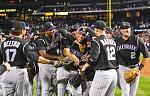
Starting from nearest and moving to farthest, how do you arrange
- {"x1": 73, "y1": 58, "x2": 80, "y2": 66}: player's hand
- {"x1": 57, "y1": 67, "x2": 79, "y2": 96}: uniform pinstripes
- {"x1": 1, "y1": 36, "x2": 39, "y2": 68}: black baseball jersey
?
1. {"x1": 1, "y1": 36, "x2": 39, "y2": 68}: black baseball jersey
2. {"x1": 73, "y1": 58, "x2": 80, "y2": 66}: player's hand
3. {"x1": 57, "y1": 67, "x2": 79, "y2": 96}: uniform pinstripes

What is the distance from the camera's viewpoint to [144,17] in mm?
46000

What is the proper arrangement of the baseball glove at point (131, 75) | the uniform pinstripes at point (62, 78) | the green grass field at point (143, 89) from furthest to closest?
the green grass field at point (143, 89)
the uniform pinstripes at point (62, 78)
the baseball glove at point (131, 75)

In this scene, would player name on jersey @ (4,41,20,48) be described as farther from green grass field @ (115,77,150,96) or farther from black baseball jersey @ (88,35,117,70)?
green grass field @ (115,77,150,96)

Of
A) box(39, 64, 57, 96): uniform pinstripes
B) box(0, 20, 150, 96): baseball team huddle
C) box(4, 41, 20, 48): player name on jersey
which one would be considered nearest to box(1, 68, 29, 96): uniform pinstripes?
box(0, 20, 150, 96): baseball team huddle

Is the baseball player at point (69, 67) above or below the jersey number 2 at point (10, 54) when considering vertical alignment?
below

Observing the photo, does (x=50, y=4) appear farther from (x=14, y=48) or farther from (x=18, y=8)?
(x=14, y=48)

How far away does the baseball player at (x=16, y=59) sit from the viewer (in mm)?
6043

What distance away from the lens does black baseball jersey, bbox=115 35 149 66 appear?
7.34 metres

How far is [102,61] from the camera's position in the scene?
6145 millimetres

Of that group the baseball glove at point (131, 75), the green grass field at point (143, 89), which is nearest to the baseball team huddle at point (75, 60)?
the baseball glove at point (131, 75)

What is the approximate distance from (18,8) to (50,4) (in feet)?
15.2

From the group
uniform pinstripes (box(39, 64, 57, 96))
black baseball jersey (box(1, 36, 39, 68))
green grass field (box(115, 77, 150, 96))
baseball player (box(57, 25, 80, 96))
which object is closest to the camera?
black baseball jersey (box(1, 36, 39, 68))

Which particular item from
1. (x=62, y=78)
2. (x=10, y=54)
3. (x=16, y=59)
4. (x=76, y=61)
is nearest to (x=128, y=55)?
(x=76, y=61)

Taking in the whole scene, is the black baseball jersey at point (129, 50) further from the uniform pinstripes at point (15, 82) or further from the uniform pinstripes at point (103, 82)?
the uniform pinstripes at point (15, 82)
